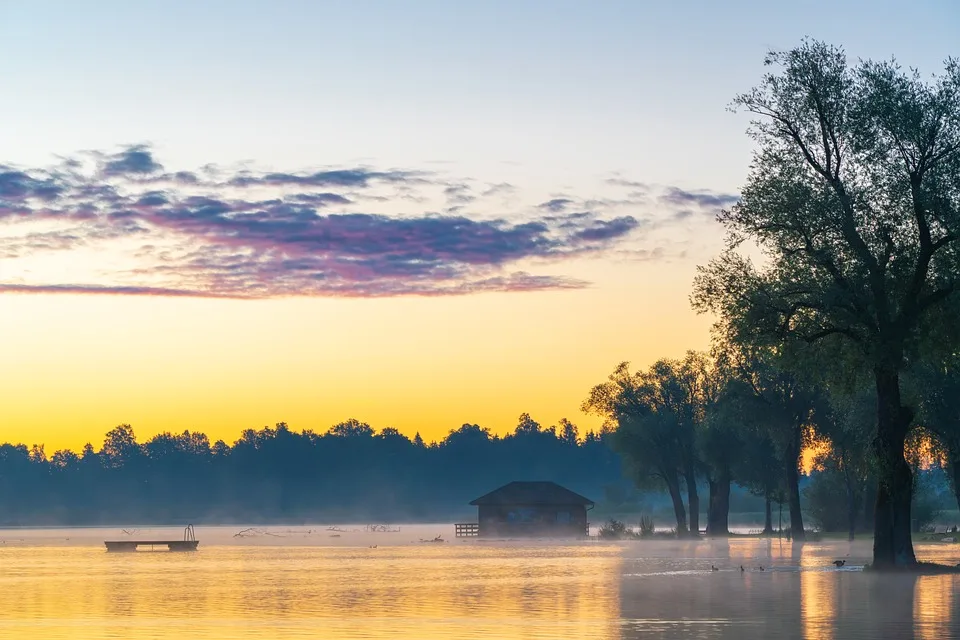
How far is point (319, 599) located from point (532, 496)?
90.0m

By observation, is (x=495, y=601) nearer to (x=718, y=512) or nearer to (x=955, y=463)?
(x=955, y=463)

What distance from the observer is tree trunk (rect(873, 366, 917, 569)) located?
50.8m

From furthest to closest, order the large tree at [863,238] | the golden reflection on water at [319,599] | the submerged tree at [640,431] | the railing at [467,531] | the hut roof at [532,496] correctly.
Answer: the railing at [467,531], the hut roof at [532,496], the submerged tree at [640,431], the large tree at [863,238], the golden reflection on water at [319,599]

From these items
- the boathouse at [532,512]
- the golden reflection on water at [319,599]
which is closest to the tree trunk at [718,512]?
the boathouse at [532,512]

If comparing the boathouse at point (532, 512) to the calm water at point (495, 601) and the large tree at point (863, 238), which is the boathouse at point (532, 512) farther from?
the large tree at point (863, 238)

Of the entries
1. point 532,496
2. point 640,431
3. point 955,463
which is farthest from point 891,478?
point 532,496

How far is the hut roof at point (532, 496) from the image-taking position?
132 metres

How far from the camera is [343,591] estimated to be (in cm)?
4756

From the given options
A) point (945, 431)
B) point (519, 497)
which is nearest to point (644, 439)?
point (519, 497)

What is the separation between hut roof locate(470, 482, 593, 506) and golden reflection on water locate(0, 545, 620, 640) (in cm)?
5442

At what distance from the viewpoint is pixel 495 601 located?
4116cm

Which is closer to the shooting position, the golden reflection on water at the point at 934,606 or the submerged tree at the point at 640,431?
the golden reflection on water at the point at 934,606

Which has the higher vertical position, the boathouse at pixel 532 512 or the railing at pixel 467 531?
the boathouse at pixel 532 512

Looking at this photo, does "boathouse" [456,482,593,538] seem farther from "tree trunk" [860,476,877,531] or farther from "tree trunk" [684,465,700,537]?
"tree trunk" [860,476,877,531]
